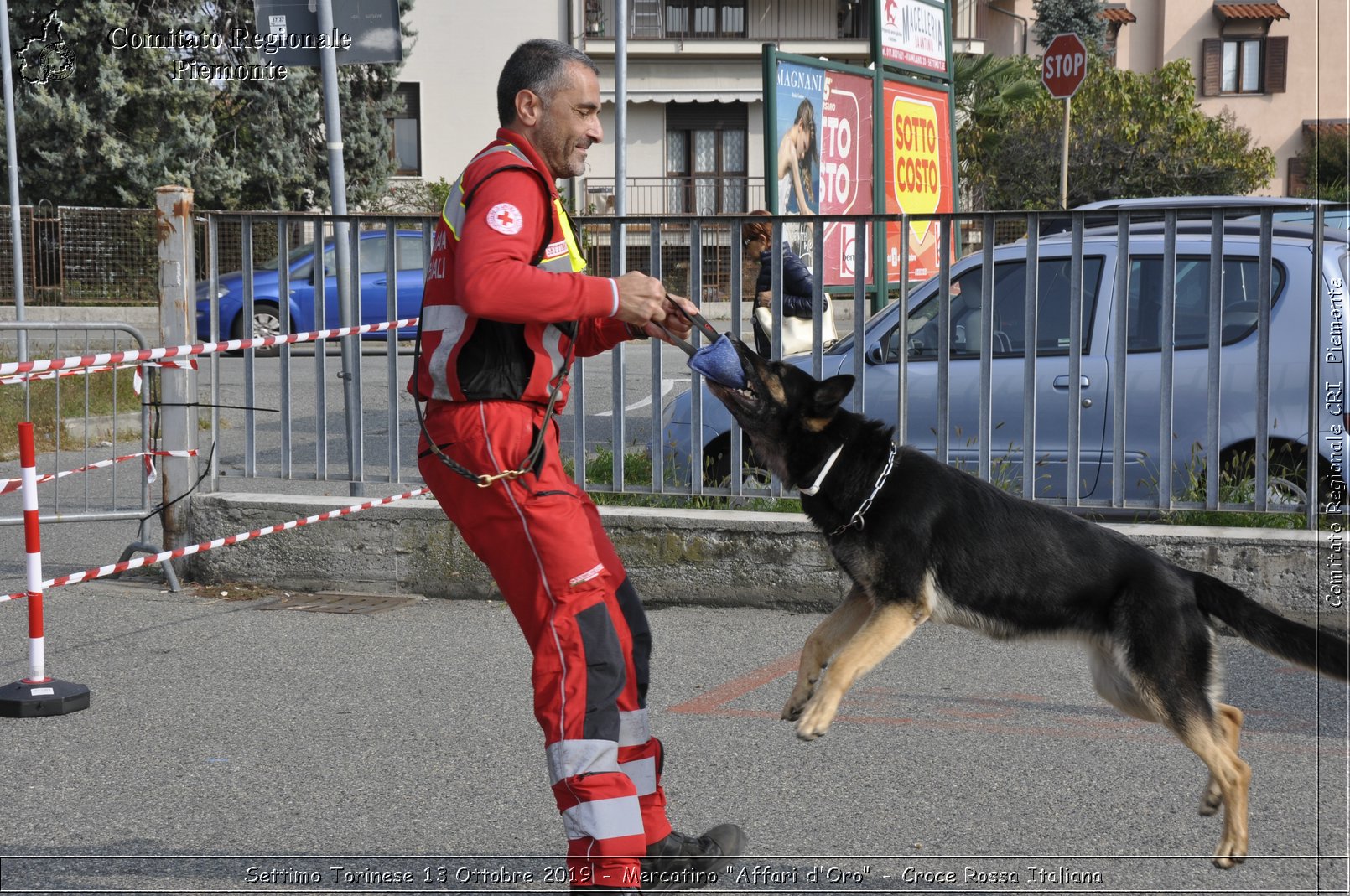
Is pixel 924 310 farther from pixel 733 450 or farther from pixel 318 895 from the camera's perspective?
pixel 318 895

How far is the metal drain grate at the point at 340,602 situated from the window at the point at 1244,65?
4513cm

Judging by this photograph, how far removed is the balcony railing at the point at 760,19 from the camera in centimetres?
3591

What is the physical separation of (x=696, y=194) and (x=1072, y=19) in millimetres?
16627

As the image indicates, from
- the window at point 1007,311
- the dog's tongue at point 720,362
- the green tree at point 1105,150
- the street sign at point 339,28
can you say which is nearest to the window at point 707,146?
the green tree at point 1105,150

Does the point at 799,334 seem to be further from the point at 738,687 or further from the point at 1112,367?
the point at 738,687

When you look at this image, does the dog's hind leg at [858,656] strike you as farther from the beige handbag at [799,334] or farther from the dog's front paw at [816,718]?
the beige handbag at [799,334]

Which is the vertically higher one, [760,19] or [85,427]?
[760,19]

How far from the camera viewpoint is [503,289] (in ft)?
10.2

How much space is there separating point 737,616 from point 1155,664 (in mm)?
3108

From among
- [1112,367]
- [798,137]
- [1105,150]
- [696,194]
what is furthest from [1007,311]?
[696,194]

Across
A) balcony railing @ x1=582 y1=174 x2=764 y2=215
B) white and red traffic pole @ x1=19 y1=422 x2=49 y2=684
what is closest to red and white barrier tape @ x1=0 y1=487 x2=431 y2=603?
white and red traffic pole @ x1=19 y1=422 x2=49 y2=684

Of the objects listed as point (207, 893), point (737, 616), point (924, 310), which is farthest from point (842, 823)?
point (924, 310)

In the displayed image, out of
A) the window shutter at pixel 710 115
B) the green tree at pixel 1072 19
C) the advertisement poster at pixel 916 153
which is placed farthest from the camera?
the green tree at pixel 1072 19

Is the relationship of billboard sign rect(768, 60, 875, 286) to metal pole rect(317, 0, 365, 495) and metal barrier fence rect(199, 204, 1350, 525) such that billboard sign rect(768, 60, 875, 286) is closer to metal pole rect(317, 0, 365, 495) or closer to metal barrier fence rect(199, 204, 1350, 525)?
metal barrier fence rect(199, 204, 1350, 525)
